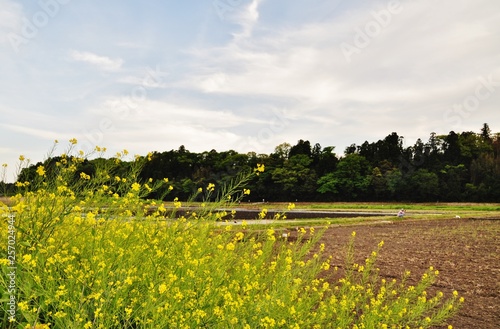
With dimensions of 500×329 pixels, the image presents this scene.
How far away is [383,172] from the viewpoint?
51312 mm

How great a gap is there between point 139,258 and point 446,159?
55977 millimetres

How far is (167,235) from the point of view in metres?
3.94

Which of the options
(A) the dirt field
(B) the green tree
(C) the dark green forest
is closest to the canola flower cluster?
(A) the dirt field

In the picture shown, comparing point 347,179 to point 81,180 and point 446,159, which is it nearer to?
point 446,159

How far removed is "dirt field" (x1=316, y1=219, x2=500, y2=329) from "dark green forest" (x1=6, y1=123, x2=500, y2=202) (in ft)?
108

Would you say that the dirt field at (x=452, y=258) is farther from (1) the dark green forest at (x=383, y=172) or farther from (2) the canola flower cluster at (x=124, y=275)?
(1) the dark green forest at (x=383, y=172)

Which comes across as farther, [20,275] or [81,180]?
[81,180]

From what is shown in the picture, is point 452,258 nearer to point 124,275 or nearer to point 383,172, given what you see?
point 124,275

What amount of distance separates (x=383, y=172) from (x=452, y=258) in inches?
1705

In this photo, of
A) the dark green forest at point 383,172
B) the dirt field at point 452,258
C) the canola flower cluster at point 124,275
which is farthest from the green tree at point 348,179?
the canola flower cluster at point 124,275

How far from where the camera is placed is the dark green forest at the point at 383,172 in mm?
46531

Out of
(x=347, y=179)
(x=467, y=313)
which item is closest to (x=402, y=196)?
(x=347, y=179)

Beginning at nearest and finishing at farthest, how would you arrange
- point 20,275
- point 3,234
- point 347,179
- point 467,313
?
point 20,275 → point 3,234 → point 467,313 → point 347,179

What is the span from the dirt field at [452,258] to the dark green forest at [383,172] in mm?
32868
